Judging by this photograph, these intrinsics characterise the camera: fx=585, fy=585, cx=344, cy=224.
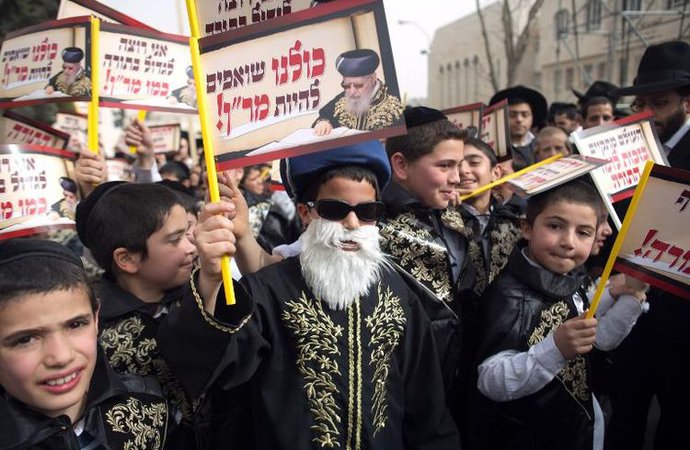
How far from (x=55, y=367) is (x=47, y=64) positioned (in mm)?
2452

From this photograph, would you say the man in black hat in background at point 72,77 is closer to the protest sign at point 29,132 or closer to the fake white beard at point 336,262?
the protest sign at point 29,132

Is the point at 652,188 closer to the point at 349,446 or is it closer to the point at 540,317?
the point at 540,317

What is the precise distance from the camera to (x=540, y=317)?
2.55 m

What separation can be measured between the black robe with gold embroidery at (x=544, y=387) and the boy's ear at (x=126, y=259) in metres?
1.52

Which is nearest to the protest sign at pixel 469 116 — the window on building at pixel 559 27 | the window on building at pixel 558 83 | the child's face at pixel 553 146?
the child's face at pixel 553 146

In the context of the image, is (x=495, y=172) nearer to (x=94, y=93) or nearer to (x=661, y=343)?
(x=661, y=343)

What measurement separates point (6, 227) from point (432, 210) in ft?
7.42

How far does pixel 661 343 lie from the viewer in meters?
3.46

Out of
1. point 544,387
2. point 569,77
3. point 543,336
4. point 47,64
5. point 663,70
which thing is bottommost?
point 569,77

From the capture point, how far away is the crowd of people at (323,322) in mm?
1752

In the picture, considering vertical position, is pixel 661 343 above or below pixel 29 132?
below

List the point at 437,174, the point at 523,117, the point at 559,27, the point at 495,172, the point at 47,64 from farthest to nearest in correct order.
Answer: the point at 559,27, the point at 523,117, the point at 495,172, the point at 47,64, the point at 437,174

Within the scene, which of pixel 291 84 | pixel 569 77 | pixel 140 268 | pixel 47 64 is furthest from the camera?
pixel 569 77

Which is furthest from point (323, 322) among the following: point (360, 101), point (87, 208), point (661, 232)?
point (661, 232)
